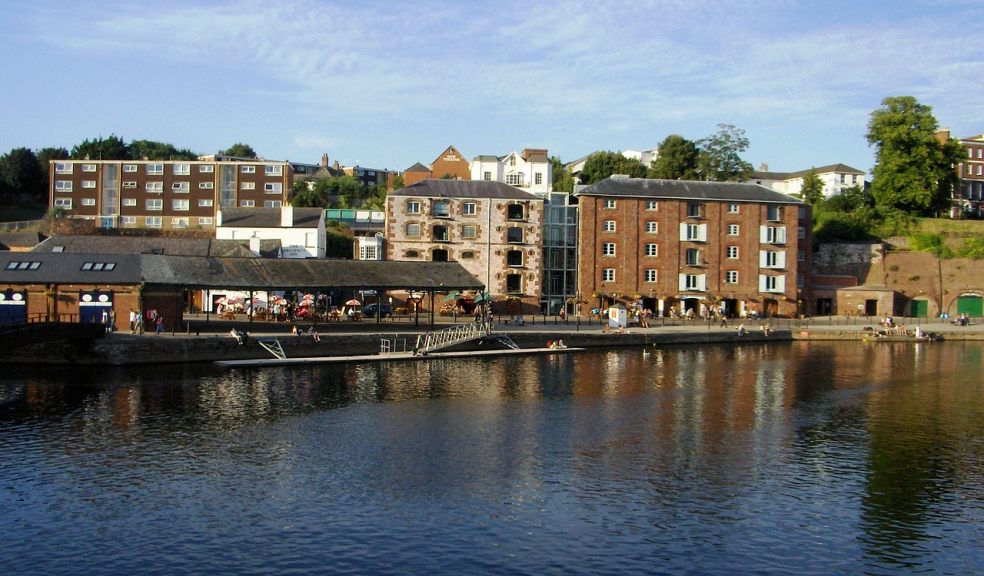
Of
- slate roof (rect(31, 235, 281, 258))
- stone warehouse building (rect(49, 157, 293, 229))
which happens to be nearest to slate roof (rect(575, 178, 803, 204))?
slate roof (rect(31, 235, 281, 258))

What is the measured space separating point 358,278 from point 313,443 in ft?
96.3

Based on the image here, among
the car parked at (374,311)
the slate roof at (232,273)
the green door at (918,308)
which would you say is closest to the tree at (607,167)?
the green door at (918,308)

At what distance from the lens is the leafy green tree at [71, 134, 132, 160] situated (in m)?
121

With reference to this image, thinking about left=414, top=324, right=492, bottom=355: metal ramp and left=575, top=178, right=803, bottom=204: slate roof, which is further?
left=575, top=178, right=803, bottom=204: slate roof

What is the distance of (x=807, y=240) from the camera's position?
9100cm

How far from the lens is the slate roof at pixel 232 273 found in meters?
54.3

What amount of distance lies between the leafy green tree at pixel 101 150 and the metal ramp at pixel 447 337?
78.9m

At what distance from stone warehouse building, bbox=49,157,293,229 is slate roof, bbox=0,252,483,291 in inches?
1926

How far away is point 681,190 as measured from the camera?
286 ft

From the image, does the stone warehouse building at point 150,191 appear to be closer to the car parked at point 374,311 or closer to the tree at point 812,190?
the car parked at point 374,311

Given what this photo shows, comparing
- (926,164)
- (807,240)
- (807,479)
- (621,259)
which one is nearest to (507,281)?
(621,259)

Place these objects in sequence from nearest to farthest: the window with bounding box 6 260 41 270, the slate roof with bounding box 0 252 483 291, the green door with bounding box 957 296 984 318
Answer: the slate roof with bounding box 0 252 483 291 < the window with bounding box 6 260 41 270 < the green door with bounding box 957 296 984 318

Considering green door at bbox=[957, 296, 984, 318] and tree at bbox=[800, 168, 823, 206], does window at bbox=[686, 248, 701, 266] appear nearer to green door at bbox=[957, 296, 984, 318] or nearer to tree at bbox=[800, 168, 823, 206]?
green door at bbox=[957, 296, 984, 318]

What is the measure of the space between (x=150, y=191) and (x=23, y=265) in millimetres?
54822
